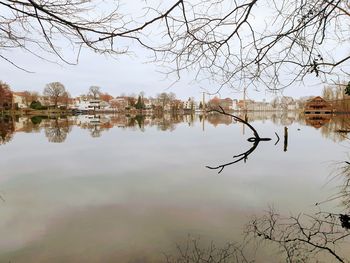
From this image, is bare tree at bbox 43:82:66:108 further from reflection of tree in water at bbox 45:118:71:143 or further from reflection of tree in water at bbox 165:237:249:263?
reflection of tree in water at bbox 165:237:249:263

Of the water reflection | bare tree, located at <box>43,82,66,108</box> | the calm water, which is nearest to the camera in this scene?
the calm water

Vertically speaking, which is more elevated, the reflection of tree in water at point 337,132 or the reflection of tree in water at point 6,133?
the reflection of tree in water at point 6,133

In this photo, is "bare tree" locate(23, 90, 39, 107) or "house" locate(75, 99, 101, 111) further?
"house" locate(75, 99, 101, 111)

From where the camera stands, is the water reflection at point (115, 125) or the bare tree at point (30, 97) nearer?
the water reflection at point (115, 125)

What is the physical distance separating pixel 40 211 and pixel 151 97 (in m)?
144

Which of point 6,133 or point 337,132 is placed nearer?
point 337,132

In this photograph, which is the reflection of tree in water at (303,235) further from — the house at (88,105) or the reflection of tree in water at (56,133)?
the house at (88,105)

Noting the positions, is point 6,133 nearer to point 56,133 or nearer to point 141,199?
point 56,133

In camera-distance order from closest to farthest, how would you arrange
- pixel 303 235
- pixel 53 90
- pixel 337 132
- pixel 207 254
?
pixel 207 254 < pixel 303 235 < pixel 337 132 < pixel 53 90

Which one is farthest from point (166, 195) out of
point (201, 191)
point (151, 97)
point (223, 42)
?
point (151, 97)

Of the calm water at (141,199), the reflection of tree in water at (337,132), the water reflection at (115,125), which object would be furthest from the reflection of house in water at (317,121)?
the calm water at (141,199)

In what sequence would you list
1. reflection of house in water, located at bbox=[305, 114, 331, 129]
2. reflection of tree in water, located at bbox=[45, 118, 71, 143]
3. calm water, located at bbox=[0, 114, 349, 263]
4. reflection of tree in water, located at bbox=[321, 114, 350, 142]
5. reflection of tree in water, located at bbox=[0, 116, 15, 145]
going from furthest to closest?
reflection of house in water, located at bbox=[305, 114, 331, 129] → reflection of tree in water, located at bbox=[45, 118, 71, 143] → reflection of tree in water, located at bbox=[0, 116, 15, 145] → reflection of tree in water, located at bbox=[321, 114, 350, 142] → calm water, located at bbox=[0, 114, 349, 263]

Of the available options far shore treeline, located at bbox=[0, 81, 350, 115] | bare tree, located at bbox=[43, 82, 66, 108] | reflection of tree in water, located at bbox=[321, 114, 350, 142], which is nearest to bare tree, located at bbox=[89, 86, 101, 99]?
far shore treeline, located at bbox=[0, 81, 350, 115]

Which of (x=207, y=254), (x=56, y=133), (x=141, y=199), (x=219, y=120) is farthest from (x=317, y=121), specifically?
(x=207, y=254)
